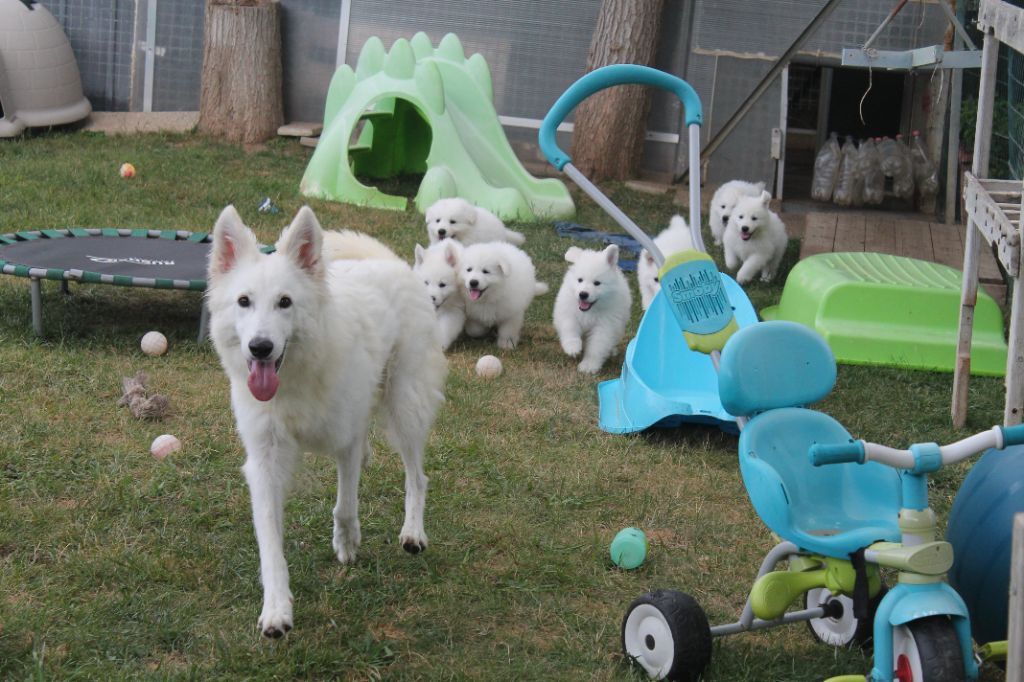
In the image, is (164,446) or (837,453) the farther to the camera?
(164,446)

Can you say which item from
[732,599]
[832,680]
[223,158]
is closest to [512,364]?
[732,599]

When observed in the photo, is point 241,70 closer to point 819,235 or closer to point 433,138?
point 433,138

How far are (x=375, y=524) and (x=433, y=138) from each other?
5.97 m

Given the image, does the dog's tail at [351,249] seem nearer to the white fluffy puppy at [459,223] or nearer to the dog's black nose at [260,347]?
the dog's black nose at [260,347]

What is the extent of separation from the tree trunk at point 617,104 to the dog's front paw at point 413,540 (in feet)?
25.1

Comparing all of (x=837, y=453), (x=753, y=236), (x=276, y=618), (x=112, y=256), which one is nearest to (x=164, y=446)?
(x=276, y=618)

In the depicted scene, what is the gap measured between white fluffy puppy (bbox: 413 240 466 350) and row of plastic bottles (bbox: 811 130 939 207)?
5885mm

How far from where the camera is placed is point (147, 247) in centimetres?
681

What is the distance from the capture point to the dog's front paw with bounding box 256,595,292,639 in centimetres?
313

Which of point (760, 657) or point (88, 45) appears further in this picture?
point (88, 45)

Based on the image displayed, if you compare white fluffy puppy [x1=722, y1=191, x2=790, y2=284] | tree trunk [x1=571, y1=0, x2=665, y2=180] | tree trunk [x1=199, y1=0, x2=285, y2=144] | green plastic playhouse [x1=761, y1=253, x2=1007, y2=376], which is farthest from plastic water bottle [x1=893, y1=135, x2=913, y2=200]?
tree trunk [x1=199, y1=0, x2=285, y2=144]

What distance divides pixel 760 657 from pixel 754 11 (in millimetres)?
9097

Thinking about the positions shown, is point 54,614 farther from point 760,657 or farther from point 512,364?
point 512,364

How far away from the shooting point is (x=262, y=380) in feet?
10.8
